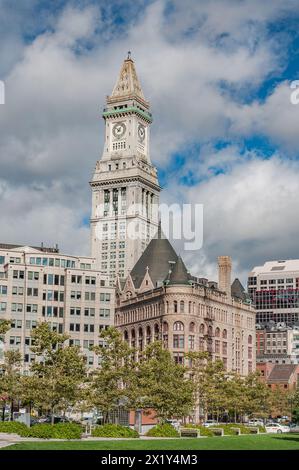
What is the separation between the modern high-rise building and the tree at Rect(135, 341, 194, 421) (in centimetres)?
4800

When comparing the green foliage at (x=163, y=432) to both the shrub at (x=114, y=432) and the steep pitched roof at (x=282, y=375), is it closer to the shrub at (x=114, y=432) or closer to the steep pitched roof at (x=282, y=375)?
the shrub at (x=114, y=432)

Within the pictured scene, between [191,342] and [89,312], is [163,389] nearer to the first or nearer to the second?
[89,312]

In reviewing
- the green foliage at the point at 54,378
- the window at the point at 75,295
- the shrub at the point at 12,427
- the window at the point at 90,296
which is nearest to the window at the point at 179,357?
the window at the point at 90,296

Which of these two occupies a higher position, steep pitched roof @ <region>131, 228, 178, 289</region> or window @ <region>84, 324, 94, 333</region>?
steep pitched roof @ <region>131, 228, 178, 289</region>

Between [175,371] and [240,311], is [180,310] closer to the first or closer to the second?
[240,311]

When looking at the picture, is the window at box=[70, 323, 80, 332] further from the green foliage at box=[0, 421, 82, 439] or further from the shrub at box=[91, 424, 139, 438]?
the green foliage at box=[0, 421, 82, 439]

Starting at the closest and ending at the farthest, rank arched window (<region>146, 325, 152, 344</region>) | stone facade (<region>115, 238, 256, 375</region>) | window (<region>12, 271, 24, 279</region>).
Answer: window (<region>12, 271, 24, 279</region>)
stone facade (<region>115, 238, 256, 375</region>)
arched window (<region>146, 325, 152, 344</region>)

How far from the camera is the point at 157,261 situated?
169250mm

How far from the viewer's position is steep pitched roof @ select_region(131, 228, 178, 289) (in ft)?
543

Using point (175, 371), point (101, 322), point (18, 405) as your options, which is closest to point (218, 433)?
point (175, 371)

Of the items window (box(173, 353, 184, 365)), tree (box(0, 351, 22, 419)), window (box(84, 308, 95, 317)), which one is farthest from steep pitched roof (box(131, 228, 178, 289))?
tree (box(0, 351, 22, 419))

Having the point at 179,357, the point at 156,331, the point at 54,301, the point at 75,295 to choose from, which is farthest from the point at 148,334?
the point at 54,301

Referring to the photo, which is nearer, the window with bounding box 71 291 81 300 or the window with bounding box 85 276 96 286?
the window with bounding box 71 291 81 300

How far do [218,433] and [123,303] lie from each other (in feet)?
310
